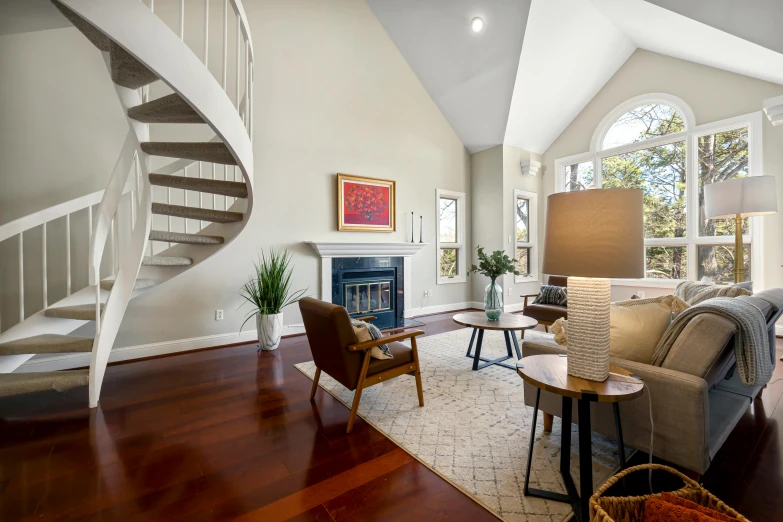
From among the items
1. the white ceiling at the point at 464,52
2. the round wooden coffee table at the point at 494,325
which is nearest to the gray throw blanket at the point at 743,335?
the round wooden coffee table at the point at 494,325

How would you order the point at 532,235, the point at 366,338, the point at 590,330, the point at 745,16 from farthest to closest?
1. the point at 532,235
2. the point at 745,16
3. the point at 366,338
4. the point at 590,330

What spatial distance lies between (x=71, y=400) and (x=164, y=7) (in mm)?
3771

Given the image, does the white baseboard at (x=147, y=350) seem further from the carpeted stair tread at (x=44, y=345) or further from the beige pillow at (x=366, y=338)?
the beige pillow at (x=366, y=338)

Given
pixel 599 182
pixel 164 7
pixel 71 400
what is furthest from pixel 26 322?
pixel 599 182

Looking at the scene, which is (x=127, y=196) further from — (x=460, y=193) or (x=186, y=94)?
(x=460, y=193)

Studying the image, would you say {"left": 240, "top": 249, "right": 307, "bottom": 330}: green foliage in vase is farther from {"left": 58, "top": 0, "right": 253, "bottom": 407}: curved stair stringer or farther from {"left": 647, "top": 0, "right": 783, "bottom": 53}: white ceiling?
{"left": 647, "top": 0, "right": 783, "bottom": 53}: white ceiling

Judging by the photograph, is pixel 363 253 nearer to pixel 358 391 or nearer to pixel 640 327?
pixel 358 391

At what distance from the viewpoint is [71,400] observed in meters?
2.53

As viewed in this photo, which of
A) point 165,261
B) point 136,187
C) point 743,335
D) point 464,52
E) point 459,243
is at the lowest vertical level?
point 743,335

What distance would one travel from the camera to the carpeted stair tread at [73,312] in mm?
2520

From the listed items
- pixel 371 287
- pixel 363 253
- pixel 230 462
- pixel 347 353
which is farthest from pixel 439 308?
pixel 230 462

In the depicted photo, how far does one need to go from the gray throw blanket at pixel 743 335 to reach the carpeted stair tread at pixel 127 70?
301 cm

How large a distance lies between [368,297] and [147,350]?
8.60 feet

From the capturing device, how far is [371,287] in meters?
4.89
